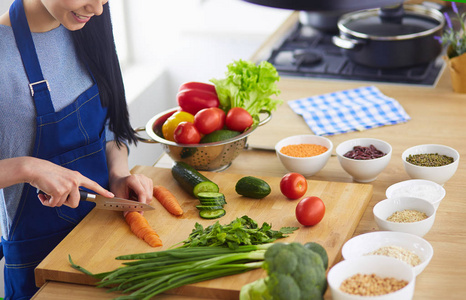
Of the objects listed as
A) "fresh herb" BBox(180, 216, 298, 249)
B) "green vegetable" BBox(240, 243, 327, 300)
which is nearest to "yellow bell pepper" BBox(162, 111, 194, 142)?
"fresh herb" BBox(180, 216, 298, 249)

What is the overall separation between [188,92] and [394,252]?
961 mm

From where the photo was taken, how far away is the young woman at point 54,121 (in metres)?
1.67

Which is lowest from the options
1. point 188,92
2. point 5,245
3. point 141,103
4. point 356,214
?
point 141,103

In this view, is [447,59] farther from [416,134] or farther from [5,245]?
[5,245]

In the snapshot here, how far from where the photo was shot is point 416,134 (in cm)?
227

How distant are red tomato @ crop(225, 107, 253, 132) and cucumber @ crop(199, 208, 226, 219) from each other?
345 millimetres

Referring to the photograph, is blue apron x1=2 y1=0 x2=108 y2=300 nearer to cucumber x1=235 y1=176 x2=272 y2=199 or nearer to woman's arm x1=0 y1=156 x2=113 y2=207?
woman's arm x1=0 y1=156 x2=113 y2=207

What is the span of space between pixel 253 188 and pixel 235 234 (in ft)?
1.06

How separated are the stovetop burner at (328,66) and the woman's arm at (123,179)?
42.9 inches

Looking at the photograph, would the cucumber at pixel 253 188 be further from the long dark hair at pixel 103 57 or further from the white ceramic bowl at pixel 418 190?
the long dark hair at pixel 103 57

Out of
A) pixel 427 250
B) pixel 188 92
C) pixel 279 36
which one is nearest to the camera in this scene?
pixel 427 250

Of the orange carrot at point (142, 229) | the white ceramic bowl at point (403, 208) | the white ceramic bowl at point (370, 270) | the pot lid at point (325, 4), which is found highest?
the pot lid at point (325, 4)

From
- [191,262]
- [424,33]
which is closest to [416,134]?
[424,33]

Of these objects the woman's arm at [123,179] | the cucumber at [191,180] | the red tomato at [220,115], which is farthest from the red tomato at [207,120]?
the woman's arm at [123,179]
